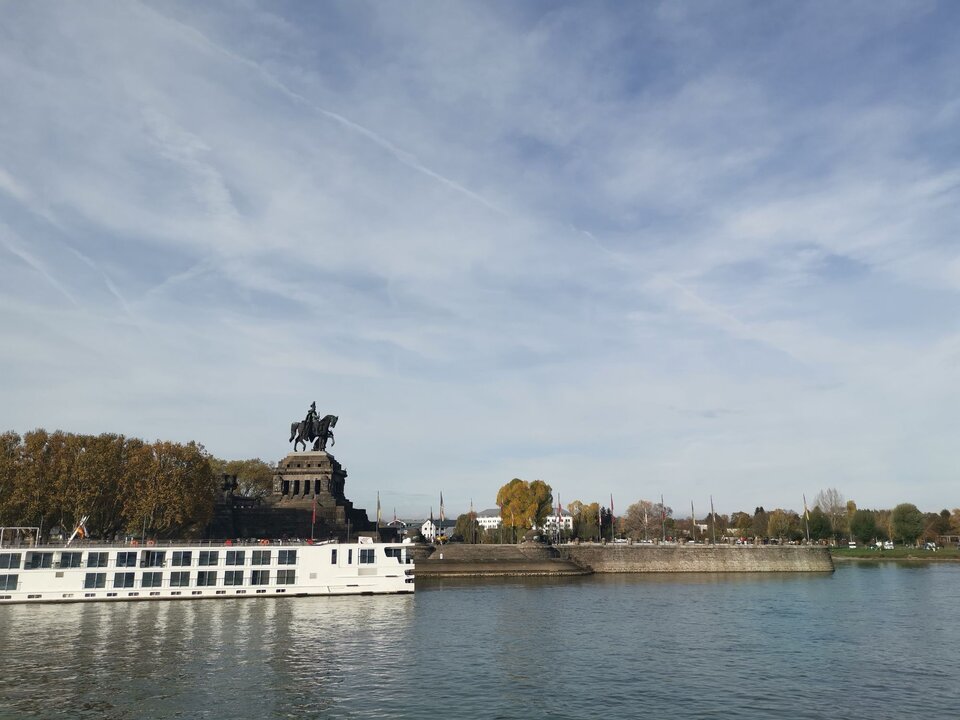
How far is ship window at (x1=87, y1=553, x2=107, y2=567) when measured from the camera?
220 feet

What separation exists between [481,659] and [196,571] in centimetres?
4016

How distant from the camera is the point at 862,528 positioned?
177375 millimetres

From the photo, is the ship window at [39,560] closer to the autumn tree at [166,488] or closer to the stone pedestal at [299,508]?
the autumn tree at [166,488]

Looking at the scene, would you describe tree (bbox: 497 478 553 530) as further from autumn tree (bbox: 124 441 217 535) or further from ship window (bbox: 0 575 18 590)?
ship window (bbox: 0 575 18 590)

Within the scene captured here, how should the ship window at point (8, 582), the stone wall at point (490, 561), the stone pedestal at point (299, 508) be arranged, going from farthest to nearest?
the stone pedestal at point (299, 508)
the stone wall at point (490, 561)
the ship window at point (8, 582)

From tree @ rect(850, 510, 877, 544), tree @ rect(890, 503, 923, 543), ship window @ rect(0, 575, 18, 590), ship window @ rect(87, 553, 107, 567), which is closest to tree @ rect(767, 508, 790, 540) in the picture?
tree @ rect(850, 510, 877, 544)

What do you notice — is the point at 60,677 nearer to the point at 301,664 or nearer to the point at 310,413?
the point at 301,664

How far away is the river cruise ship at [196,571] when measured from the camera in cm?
6550

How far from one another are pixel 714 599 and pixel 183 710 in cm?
5834

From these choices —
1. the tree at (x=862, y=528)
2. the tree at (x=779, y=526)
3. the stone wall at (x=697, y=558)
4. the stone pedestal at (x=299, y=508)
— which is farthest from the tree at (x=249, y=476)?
the tree at (x=862, y=528)

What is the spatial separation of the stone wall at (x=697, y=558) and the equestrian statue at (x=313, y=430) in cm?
4903

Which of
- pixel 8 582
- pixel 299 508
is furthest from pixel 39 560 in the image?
pixel 299 508

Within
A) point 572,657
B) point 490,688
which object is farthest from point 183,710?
point 572,657

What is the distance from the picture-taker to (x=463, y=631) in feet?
171
